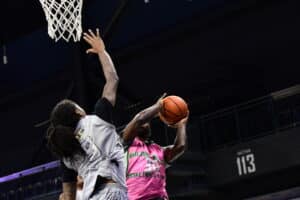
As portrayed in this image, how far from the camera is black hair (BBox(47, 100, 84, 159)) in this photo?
3.19 m

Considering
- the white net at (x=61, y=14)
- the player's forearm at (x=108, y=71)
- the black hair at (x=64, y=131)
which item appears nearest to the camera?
the black hair at (x=64, y=131)

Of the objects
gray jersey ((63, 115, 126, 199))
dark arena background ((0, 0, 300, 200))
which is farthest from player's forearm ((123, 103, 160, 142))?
dark arena background ((0, 0, 300, 200))

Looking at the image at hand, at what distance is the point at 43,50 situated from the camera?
1523 centimetres

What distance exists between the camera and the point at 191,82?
1384cm

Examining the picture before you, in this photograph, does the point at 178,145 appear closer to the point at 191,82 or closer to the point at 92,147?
the point at 92,147

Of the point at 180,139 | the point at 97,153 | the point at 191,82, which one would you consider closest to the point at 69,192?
the point at 97,153

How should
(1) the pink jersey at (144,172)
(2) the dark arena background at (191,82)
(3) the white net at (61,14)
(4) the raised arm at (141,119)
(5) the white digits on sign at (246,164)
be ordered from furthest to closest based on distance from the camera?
(2) the dark arena background at (191,82)
(5) the white digits on sign at (246,164)
(3) the white net at (61,14)
(1) the pink jersey at (144,172)
(4) the raised arm at (141,119)

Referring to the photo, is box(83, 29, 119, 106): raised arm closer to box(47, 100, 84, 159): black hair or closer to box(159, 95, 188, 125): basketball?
box(47, 100, 84, 159): black hair

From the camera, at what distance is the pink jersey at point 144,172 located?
174 inches

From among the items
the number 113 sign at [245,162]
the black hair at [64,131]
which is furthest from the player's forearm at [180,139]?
the number 113 sign at [245,162]

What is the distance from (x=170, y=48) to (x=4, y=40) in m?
3.59

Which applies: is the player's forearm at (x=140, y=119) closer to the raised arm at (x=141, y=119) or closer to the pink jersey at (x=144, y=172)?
the raised arm at (x=141, y=119)

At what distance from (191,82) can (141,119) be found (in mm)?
9942

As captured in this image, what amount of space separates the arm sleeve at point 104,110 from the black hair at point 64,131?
101mm
